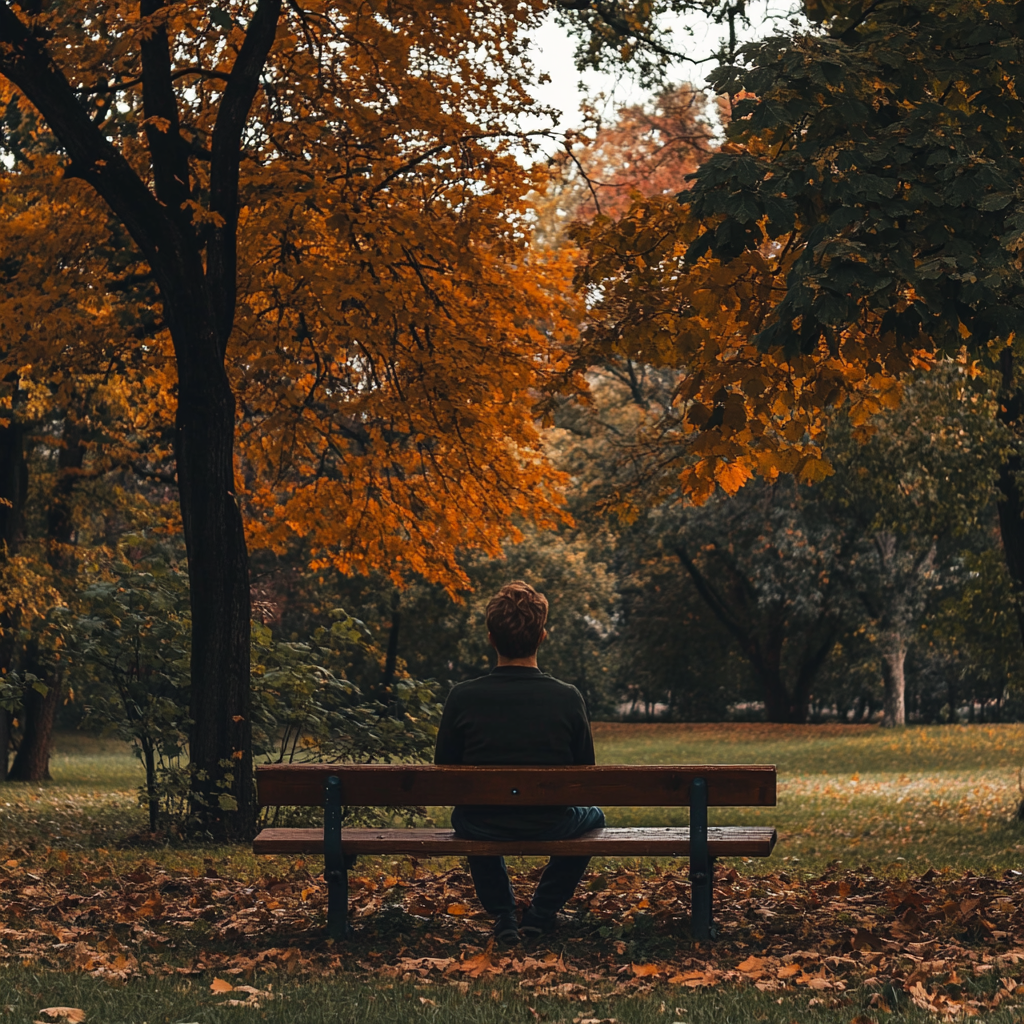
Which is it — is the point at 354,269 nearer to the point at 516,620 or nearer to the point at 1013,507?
the point at 516,620

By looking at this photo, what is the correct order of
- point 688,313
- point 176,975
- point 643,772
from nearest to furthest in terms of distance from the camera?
1. point 176,975
2. point 643,772
3. point 688,313

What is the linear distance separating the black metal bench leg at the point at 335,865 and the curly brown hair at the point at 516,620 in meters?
0.93

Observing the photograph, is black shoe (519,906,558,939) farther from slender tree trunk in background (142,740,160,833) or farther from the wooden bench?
slender tree trunk in background (142,740,160,833)

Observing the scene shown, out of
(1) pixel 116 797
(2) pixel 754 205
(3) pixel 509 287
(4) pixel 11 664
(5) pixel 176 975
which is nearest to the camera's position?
(5) pixel 176 975

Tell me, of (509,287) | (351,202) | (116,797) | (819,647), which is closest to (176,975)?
(351,202)

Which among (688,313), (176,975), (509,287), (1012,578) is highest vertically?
(509,287)

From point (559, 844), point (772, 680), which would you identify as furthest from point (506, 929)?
point (772, 680)

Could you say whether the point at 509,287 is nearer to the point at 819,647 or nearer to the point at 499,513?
the point at 499,513

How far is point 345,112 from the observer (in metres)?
10.8

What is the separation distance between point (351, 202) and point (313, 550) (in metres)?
4.08

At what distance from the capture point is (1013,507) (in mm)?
13414

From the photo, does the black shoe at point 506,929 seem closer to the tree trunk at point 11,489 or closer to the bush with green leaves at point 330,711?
the bush with green leaves at point 330,711

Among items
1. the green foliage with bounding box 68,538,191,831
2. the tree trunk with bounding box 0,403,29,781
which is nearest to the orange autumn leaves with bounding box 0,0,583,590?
the green foliage with bounding box 68,538,191,831

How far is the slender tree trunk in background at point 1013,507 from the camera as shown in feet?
42.1
